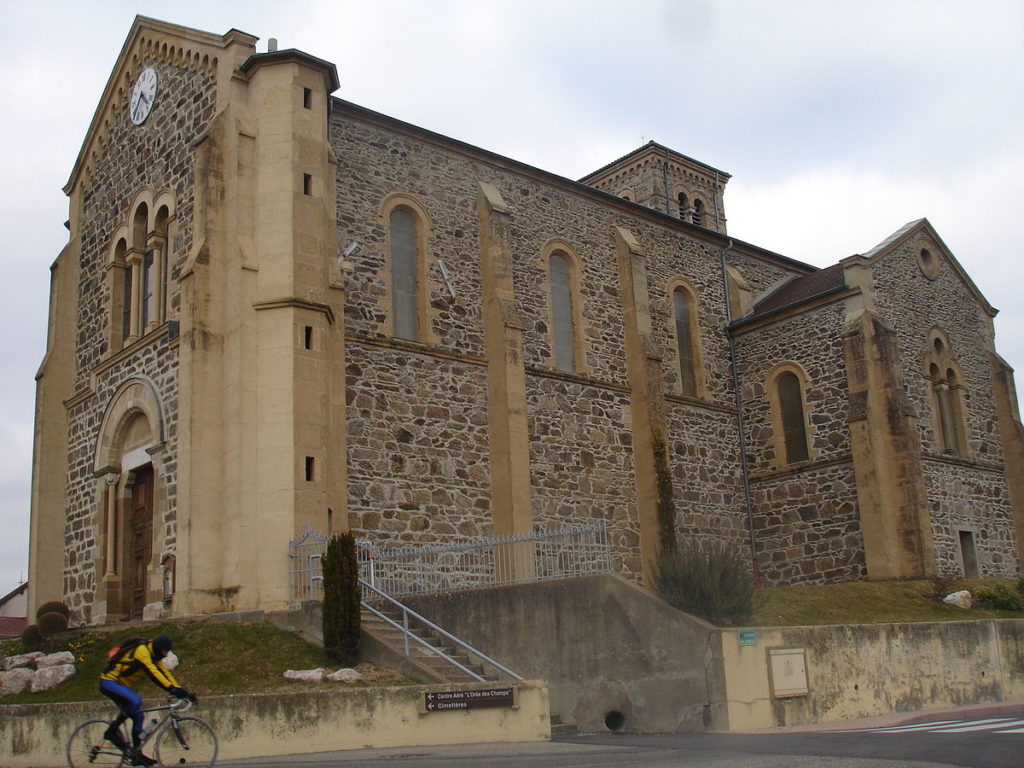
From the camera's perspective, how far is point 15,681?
15.8m

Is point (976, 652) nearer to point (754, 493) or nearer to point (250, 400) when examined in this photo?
point (754, 493)

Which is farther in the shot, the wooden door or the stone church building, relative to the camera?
the wooden door

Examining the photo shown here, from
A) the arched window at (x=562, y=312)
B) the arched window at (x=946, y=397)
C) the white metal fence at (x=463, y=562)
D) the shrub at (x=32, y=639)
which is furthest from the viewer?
the arched window at (x=946, y=397)

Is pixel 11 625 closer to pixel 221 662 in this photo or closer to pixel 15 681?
pixel 15 681

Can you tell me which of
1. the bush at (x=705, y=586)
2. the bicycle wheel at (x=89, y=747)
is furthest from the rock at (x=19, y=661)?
the bush at (x=705, y=586)

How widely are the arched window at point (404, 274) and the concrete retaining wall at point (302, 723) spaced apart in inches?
425

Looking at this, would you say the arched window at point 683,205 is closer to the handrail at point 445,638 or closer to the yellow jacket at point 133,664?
the handrail at point 445,638

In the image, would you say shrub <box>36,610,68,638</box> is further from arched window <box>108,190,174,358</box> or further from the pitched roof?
the pitched roof

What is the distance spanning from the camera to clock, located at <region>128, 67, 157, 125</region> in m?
24.5

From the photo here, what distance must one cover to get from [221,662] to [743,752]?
25.6ft

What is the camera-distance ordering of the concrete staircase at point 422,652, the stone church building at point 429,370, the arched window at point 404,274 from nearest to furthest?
1. the concrete staircase at point 422,652
2. the stone church building at point 429,370
3. the arched window at point 404,274

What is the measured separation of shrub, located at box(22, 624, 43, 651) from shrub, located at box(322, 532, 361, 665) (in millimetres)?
5915

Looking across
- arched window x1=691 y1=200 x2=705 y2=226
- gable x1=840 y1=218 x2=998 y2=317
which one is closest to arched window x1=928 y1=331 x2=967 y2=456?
gable x1=840 y1=218 x2=998 y2=317

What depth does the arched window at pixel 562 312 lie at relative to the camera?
86.4 feet
